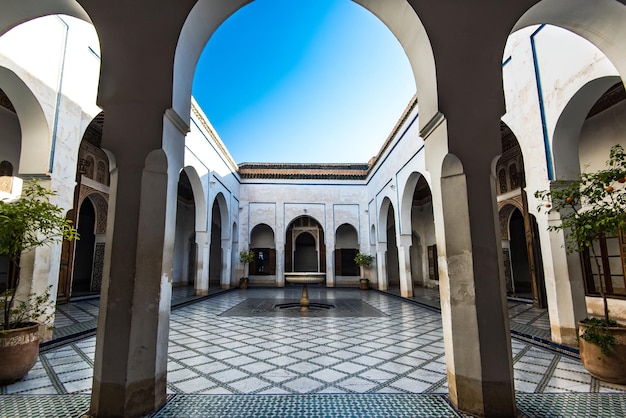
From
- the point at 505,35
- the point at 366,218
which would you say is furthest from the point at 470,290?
the point at 366,218

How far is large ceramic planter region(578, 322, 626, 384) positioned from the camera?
248cm

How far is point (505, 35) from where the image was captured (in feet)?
7.27

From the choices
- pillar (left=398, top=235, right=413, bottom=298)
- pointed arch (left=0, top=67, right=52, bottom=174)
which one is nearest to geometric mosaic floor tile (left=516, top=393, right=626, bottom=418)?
pointed arch (left=0, top=67, right=52, bottom=174)

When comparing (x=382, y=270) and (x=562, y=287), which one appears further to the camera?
(x=382, y=270)

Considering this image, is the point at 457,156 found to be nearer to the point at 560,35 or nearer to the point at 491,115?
the point at 491,115

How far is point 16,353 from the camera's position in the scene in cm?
255

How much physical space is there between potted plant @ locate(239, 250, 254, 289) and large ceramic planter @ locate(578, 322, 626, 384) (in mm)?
10289

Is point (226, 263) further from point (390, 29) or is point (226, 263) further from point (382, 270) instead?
point (390, 29)

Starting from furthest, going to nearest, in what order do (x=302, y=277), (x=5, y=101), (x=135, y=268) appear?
(x=302, y=277)
(x=5, y=101)
(x=135, y=268)

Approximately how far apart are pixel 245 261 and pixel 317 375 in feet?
32.1

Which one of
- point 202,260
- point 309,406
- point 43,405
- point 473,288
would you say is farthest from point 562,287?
point 202,260

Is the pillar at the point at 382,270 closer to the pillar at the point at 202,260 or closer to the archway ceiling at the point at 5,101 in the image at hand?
the pillar at the point at 202,260

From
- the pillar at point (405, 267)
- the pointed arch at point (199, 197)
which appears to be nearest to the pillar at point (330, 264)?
the pillar at point (405, 267)

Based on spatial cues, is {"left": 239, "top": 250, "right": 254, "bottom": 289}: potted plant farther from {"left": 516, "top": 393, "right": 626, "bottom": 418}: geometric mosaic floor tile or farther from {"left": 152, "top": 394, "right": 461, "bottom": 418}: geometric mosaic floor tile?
{"left": 516, "top": 393, "right": 626, "bottom": 418}: geometric mosaic floor tile
